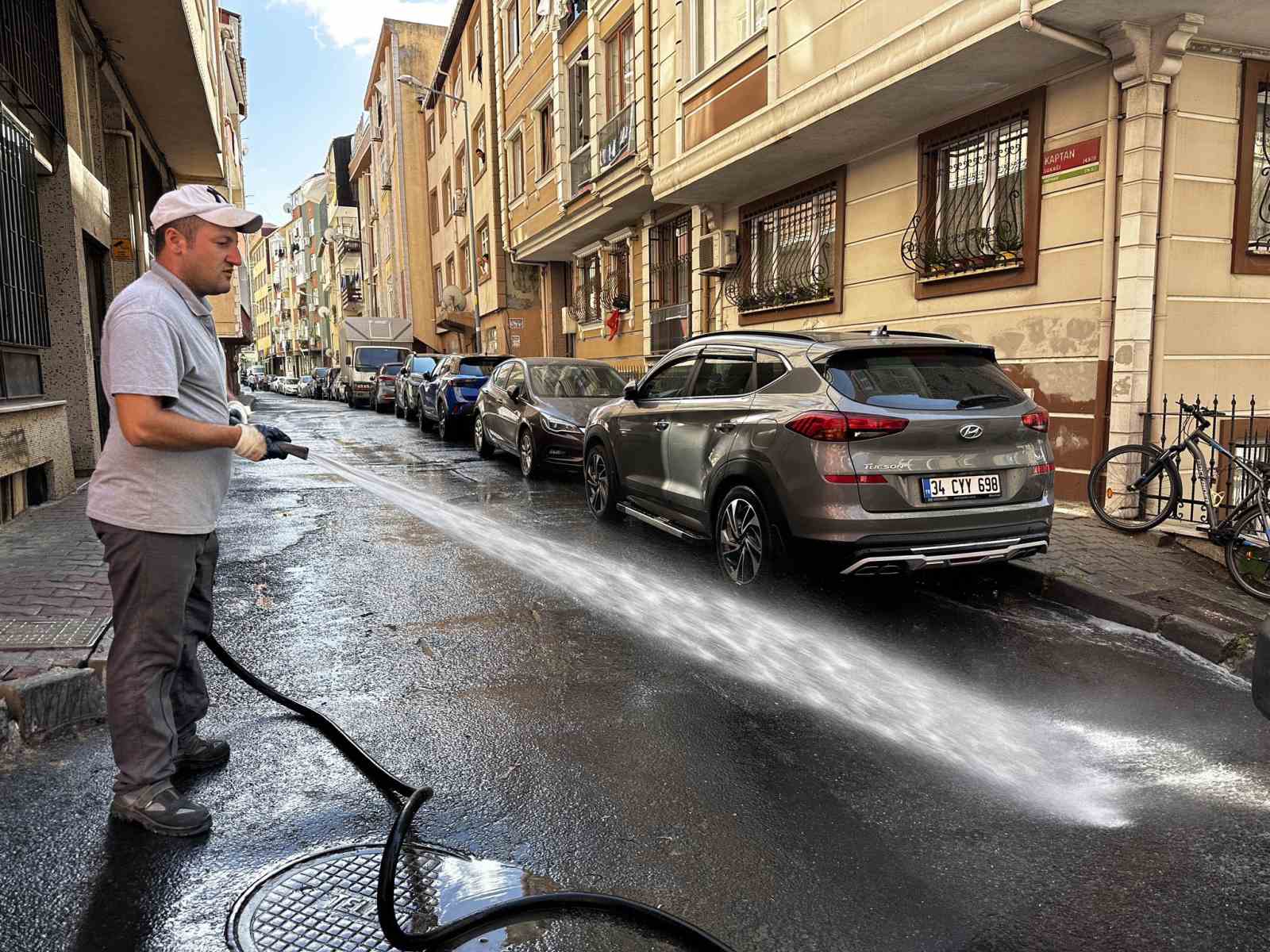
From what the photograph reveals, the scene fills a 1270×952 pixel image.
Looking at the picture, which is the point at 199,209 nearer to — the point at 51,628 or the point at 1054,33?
the point at 51,628

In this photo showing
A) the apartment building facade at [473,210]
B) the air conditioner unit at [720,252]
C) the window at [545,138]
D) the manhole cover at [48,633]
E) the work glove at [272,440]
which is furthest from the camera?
the apartment building facade at [473,210]

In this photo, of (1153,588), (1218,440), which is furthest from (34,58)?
(1218,440)

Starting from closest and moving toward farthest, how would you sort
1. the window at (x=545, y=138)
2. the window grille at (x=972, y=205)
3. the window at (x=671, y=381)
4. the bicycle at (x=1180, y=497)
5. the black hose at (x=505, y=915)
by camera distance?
the black hose at (x=505, y=915), the bicycle at (x=1180, y=497), the window at (x=671, y=381), the window grille at (x=972, y=205), the window at (x=545, y=138)

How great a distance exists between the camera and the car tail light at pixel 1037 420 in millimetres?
5676

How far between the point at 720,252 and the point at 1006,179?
18.5 ft

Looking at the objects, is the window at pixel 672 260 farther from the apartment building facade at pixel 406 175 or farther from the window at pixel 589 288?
the apartment building facade at pixel 406 175

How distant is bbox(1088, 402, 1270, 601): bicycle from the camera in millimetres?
6250

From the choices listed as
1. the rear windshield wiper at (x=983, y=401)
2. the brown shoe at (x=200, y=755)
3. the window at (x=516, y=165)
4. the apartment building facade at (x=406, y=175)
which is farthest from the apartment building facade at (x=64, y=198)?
the apartment building facade at (x=406, y=175)

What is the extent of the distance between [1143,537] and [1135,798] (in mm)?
4994

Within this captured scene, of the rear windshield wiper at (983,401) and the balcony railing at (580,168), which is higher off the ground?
the balcony railing at (580,168)

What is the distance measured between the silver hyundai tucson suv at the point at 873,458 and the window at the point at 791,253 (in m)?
6.39

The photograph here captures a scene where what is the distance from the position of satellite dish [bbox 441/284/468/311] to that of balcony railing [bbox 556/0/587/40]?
47.6 ft

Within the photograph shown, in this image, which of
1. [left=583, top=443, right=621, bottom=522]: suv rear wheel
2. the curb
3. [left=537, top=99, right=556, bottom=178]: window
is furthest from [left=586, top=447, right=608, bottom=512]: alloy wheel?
[left=537, top=99, right=556, bottom=178]: window

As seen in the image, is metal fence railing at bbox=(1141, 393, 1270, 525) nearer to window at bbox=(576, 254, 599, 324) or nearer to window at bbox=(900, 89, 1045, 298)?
window at bbox=(900, 89, 1045, 298)
